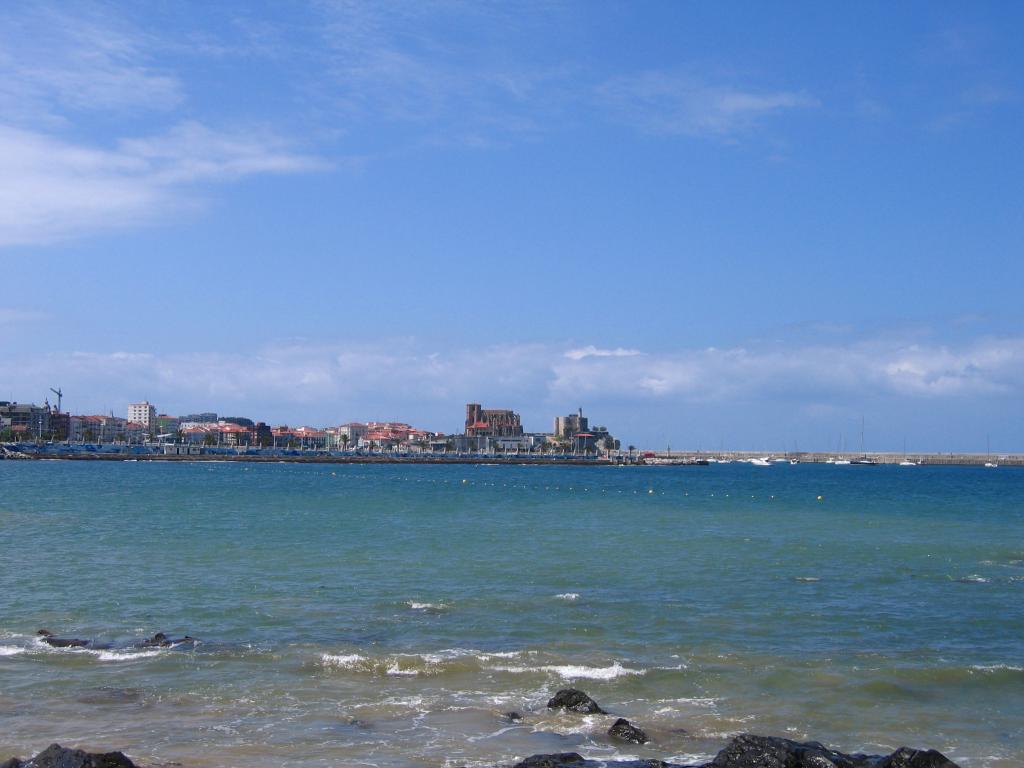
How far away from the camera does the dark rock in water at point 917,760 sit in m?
11.3

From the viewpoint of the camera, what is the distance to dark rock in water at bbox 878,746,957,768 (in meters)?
11.3

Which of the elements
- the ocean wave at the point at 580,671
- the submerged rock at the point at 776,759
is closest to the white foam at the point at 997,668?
the ocean wave at the point at 580,671

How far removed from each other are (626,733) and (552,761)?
1.99 metres

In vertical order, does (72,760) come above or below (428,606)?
above

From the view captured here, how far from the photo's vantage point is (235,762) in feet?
40.1

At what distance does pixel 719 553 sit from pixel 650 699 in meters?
19.6

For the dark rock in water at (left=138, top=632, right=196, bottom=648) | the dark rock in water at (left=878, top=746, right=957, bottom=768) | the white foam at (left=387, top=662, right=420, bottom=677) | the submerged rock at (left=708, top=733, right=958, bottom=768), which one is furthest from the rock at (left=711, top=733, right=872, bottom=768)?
the dark rock in water at (left=138, top=632, right=196, bottom=648)

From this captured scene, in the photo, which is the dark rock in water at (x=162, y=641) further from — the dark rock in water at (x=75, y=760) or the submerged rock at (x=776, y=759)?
the submerged rock at (x=776, y=759)

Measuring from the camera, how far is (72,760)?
1082cm

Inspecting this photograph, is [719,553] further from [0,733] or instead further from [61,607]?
[0,733]

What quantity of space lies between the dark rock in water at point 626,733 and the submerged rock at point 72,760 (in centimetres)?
615

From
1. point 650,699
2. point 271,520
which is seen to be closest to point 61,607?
point 650,699

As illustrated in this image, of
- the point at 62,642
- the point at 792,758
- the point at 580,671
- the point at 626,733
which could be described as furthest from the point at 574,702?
the point at 62,642

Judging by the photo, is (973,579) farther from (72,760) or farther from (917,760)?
(72,760)
